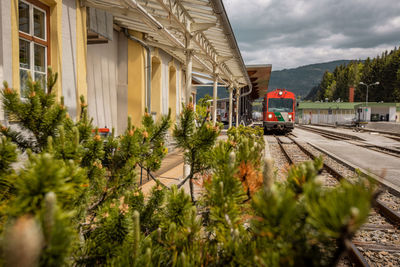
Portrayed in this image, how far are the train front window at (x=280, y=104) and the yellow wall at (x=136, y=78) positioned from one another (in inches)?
541

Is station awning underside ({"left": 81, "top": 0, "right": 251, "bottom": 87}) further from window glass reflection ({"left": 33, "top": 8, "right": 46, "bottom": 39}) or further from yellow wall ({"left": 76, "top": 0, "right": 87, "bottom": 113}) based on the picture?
window glass reflection ({"left": 33, "top": 8, "right": 46, "bottom": 39})

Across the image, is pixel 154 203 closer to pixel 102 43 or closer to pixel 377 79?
pixel 102 43

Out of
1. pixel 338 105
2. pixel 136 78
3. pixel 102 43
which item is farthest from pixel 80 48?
pixel 338 105

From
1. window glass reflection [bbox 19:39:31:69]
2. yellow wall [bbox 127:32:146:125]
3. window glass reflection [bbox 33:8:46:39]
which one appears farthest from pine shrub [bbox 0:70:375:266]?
yellow wall [bbox 127:32:146:125]

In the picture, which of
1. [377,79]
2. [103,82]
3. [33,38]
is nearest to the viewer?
[33,38]

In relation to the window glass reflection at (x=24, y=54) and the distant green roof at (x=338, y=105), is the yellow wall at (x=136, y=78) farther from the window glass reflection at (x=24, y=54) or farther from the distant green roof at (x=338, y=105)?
Result: the distant green roof at (x=338, y=105)

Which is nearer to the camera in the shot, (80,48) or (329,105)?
(80,48)

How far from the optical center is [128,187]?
1.40 m

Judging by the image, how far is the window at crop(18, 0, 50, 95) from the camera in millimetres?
4062

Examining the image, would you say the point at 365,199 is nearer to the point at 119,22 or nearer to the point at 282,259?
the point at 282,259

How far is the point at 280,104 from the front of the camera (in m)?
19.9

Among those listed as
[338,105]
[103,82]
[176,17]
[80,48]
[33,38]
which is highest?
[338,105]

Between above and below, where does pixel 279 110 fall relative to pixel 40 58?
below

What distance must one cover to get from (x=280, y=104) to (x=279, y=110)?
0.67 m
